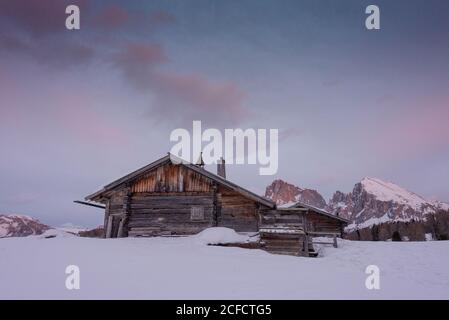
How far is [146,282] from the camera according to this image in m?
7.42

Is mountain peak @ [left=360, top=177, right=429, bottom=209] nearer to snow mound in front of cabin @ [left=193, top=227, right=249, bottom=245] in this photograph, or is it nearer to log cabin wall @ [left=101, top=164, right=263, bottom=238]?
log cabin wall @ [left=101, top=164, right=263, bottom=238]

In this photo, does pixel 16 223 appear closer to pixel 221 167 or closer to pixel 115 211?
pixel 115 211

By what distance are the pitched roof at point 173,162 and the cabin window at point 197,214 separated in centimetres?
176

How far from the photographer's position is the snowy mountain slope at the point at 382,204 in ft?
529

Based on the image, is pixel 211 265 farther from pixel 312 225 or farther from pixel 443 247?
pixel 312 225

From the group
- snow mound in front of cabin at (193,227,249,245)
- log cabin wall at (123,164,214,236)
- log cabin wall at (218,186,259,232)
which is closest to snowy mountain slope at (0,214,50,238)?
log cabin wall at (123,164,214,236)

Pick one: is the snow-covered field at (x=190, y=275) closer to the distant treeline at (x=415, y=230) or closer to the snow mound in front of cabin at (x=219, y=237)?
the snow mound in front of cabin at (x=219, y=237)

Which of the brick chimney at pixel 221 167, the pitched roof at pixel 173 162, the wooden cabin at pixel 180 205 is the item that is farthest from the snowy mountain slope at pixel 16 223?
the wooden cabin at pixel 180 205

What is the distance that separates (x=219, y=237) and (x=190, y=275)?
5793 mm

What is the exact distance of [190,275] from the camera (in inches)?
322

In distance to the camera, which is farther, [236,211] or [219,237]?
[236,211]

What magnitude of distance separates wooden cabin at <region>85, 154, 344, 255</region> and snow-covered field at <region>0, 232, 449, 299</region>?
343 cm

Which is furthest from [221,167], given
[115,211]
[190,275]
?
[190,275]
